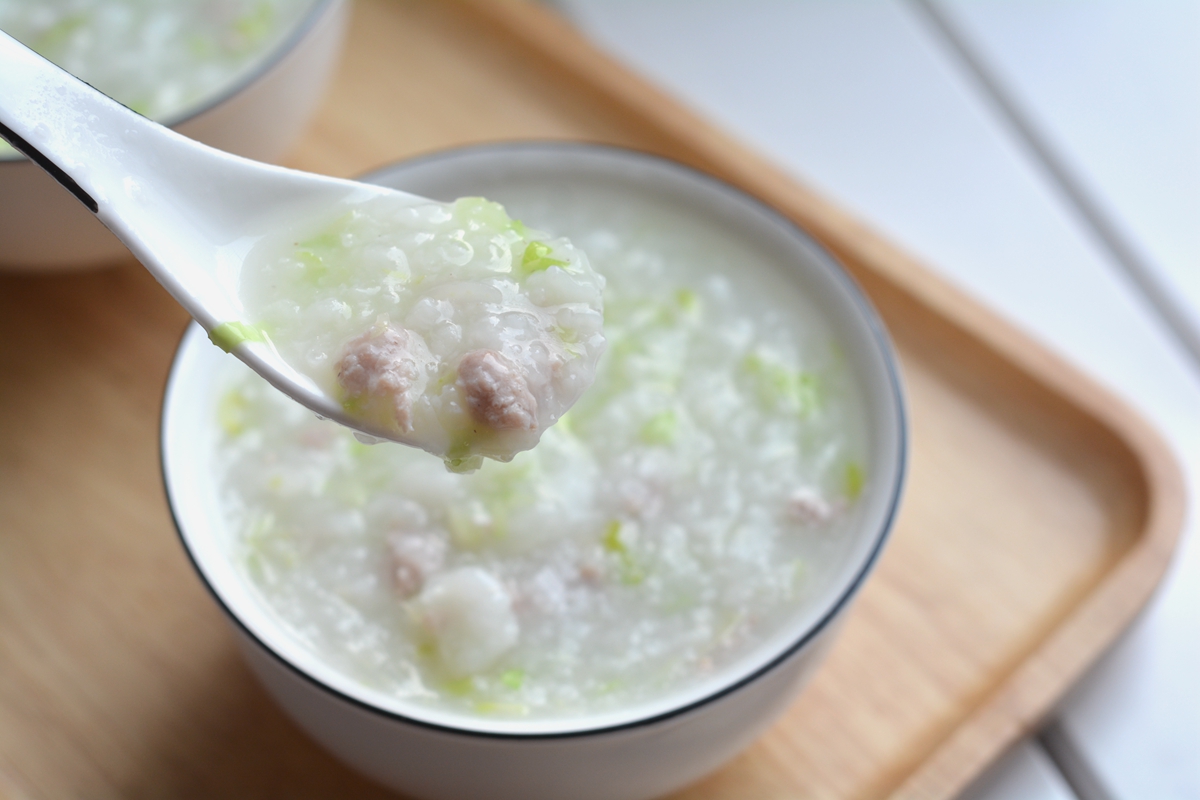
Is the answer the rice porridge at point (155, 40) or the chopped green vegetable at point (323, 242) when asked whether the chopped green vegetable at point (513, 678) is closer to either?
the chopped green vegetable at point (323, 242)

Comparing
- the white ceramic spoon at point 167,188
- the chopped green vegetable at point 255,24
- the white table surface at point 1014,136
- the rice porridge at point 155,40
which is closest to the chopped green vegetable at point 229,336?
the white ceramic spoon at point 167,188

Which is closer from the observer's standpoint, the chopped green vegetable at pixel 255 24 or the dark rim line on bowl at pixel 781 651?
the dark rim line on bowl at pixel 781 651

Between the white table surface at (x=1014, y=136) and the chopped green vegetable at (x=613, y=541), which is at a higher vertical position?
the white table surface at (x=1014, y=136)

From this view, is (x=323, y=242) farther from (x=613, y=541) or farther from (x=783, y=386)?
(x=783, y=386)

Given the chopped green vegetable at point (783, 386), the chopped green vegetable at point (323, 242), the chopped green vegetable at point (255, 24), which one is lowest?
the chopped green vegetable at point (255, 24)

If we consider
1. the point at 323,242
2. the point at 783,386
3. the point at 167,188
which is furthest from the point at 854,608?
the point at 167,188

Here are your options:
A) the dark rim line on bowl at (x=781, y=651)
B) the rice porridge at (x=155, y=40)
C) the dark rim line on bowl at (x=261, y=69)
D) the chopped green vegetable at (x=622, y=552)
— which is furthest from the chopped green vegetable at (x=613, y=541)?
the rice porridge at (x=155, y=40)

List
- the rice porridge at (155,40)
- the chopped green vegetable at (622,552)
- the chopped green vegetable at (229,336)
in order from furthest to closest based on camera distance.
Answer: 1. the rice porridge at (155,40)
2. the chopped green vegetable at (622,552)
3. the chopped green vegetable at (229,336)

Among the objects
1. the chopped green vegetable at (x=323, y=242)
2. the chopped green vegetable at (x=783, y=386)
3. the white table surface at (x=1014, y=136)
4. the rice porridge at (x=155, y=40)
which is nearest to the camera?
the chopped green vegetable at (x=323, y=242)
